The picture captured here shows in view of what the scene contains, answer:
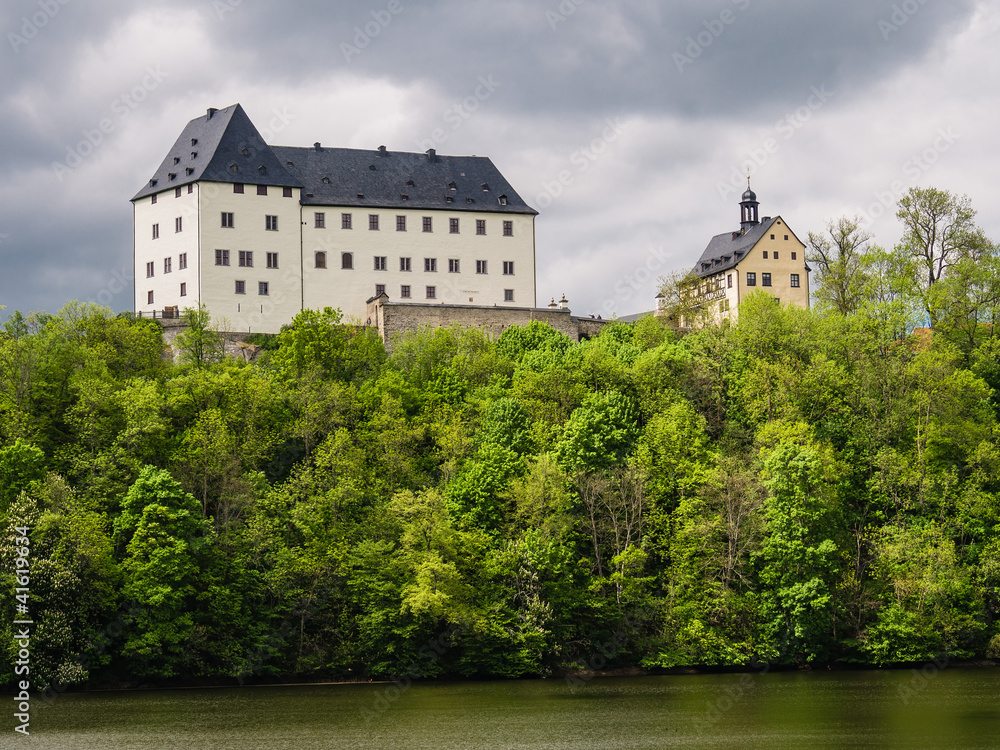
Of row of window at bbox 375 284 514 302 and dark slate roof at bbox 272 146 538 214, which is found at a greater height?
dark slate roof at bbox 272 146 538 214

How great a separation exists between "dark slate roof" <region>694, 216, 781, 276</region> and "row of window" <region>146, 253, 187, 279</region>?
134 feet

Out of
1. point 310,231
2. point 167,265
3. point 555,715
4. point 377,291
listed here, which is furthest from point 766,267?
point 555,715

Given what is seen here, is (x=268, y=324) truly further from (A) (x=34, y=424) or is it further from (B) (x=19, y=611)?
(B) (x=19, y=611)

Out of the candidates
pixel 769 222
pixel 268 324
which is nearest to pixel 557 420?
pixel 268 324

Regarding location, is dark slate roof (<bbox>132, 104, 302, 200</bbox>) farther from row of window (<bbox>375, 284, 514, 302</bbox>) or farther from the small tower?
the small tower

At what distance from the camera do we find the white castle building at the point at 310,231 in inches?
3009

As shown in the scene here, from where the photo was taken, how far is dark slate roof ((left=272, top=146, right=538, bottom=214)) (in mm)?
81688

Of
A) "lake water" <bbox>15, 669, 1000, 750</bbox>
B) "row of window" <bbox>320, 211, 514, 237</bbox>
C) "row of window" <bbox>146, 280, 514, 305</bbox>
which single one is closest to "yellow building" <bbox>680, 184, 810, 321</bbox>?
"row of window" <bbox>320, 211, 514, 237</bbox>

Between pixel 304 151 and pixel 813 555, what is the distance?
46380 mm

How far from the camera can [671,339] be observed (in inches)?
2884

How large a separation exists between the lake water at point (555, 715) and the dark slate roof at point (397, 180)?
133 feet

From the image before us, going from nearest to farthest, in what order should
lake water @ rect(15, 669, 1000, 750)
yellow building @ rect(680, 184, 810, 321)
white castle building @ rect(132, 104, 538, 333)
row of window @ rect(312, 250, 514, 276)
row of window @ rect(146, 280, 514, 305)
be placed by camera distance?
1. lake water @ rect(15, 669, 1000, 750)
2. row of window @ rect(146, 280, 514, 305)
3. white castle building @ rect(132, 104, 538, 333)
4. row of window @ rect(312, 250, 514, 276)
5. yellow building @ rect(680, 184, 810, 321)

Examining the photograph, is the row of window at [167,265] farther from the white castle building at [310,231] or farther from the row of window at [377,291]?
the row of window at [377,291]

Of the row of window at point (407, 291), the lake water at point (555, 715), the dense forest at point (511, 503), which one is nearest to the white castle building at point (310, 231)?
the row of window at point (407, 291)
